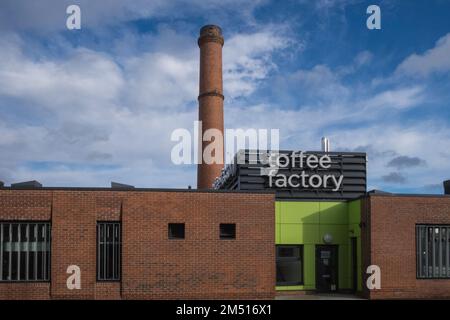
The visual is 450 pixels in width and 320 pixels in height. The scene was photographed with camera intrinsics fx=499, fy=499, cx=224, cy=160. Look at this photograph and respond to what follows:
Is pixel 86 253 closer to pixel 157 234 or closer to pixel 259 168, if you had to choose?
pixel 157 234

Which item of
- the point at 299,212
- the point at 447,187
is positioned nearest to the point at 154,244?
the point at 299,212

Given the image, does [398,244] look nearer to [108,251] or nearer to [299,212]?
[299,212]

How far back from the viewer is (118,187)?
61.1ft

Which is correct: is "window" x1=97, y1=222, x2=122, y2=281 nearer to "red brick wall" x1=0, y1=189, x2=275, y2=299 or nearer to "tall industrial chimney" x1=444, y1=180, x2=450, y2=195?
"red brick wall" x1=0, y1=189, x2=275, y2=299

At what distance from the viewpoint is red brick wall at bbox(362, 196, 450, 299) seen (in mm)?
19125

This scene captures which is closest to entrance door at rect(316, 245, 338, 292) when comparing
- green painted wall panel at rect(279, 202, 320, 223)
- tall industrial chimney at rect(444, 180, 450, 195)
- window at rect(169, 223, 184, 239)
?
green painted wall panel at rect(279, 202, 320, 223)

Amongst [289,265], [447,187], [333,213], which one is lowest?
[289,265]

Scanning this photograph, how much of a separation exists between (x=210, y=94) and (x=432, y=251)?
1984cm

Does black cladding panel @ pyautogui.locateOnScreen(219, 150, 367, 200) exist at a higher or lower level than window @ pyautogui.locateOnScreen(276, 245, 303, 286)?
higher

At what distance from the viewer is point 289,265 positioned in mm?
21062

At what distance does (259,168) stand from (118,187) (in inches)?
264

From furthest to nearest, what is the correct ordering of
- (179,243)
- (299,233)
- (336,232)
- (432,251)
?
(336,232) → (299,233) → (432,251) → (179,243)

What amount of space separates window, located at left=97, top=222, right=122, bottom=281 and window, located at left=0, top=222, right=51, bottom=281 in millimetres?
1807

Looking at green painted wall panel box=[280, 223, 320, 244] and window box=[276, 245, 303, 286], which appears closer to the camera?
window box=[276, 245, 303, 286]
